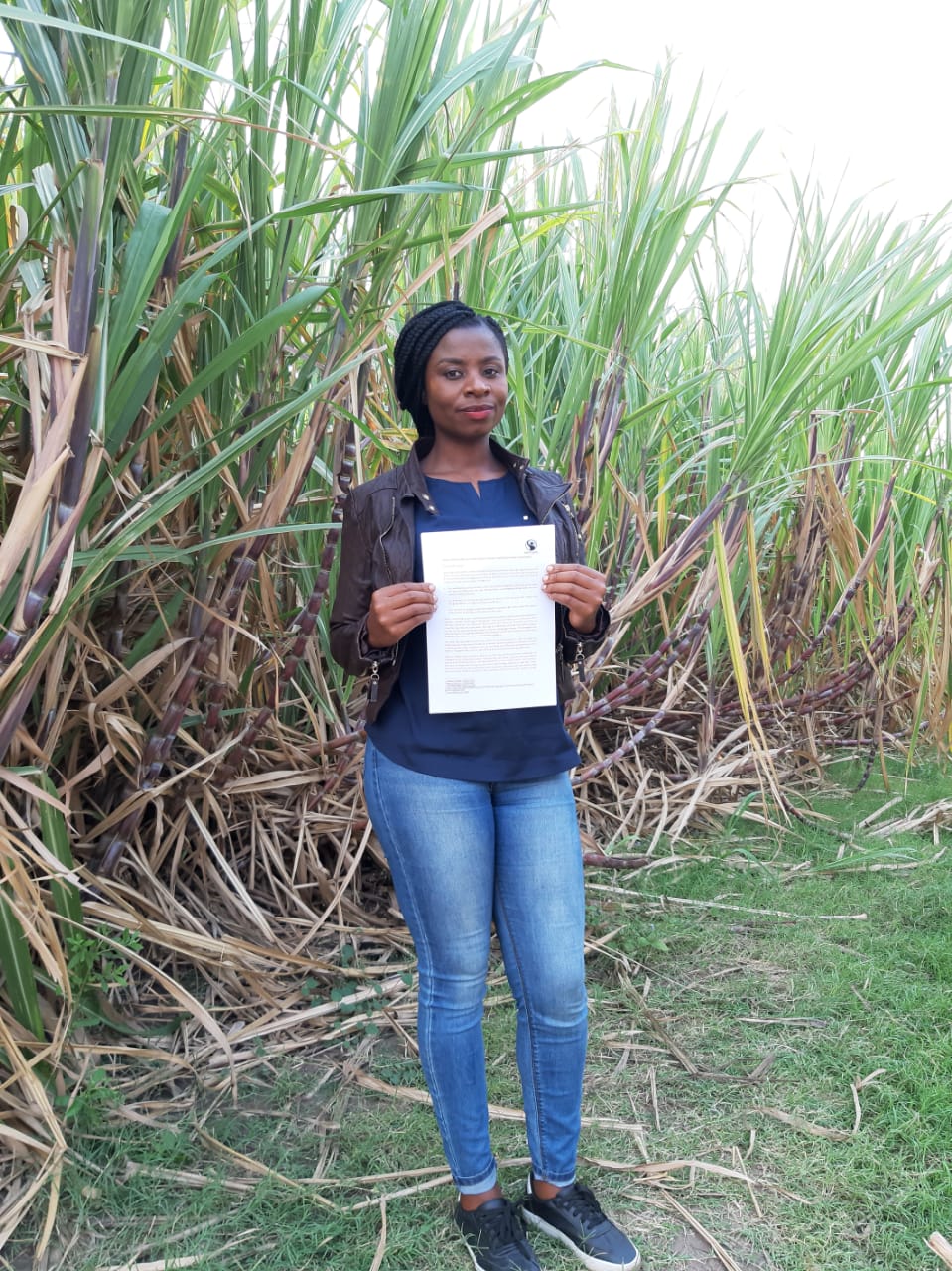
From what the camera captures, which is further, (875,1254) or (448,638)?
(875,1254)

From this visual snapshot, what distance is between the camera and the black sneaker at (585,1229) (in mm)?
1391

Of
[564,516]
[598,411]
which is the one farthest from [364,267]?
[598,411]

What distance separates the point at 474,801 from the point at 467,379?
572 mm

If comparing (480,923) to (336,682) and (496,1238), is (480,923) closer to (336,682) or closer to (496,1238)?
(496,1238)

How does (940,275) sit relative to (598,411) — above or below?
above

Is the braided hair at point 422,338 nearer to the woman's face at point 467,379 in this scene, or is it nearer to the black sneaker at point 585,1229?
the woman's face at point 467,379

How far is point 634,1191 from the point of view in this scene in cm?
158

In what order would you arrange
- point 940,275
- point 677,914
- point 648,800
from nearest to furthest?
1. point 940,275
2. point 677,914
3. point 648,800

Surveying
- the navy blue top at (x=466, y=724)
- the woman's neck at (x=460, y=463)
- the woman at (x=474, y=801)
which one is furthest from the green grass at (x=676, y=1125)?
the woman's neck at (x=460, y=463)

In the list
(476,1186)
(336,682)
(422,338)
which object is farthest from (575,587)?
(336,682)

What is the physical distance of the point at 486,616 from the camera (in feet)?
4.24

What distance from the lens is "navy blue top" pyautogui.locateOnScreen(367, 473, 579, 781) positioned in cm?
132

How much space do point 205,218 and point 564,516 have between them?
2.75ft

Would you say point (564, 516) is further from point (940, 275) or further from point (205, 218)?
point (940, 275)
